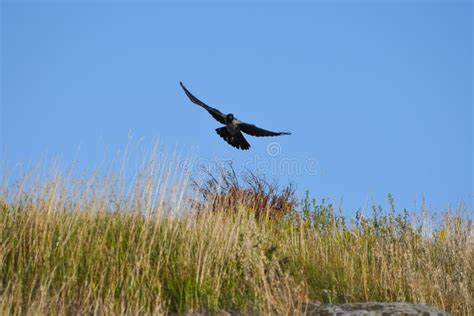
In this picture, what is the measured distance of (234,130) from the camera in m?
11.0

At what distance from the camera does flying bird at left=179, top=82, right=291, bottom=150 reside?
1048 cm

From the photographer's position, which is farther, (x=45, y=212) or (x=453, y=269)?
(x=453, y=269)

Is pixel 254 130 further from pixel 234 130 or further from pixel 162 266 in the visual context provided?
pixel 162 266

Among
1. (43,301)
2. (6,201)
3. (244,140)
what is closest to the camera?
(43,301)

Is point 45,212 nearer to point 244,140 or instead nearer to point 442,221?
point 244,140

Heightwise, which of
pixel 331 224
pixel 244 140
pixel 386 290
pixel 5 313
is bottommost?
pixel 5 313

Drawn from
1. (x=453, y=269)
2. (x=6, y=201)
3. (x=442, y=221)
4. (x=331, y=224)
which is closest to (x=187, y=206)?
(x=6, y=201)

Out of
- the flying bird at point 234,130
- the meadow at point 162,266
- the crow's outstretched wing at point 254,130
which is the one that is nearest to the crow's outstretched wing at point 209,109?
the flying bird at point 234,130

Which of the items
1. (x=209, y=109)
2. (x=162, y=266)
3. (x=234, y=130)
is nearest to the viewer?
(x=162, y=266)

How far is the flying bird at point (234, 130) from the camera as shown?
34.4 ft

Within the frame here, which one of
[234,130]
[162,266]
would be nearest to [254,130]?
[234,130]

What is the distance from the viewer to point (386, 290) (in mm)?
6676

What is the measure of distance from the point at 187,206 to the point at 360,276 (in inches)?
82.6

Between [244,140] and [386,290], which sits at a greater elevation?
[244,140]
